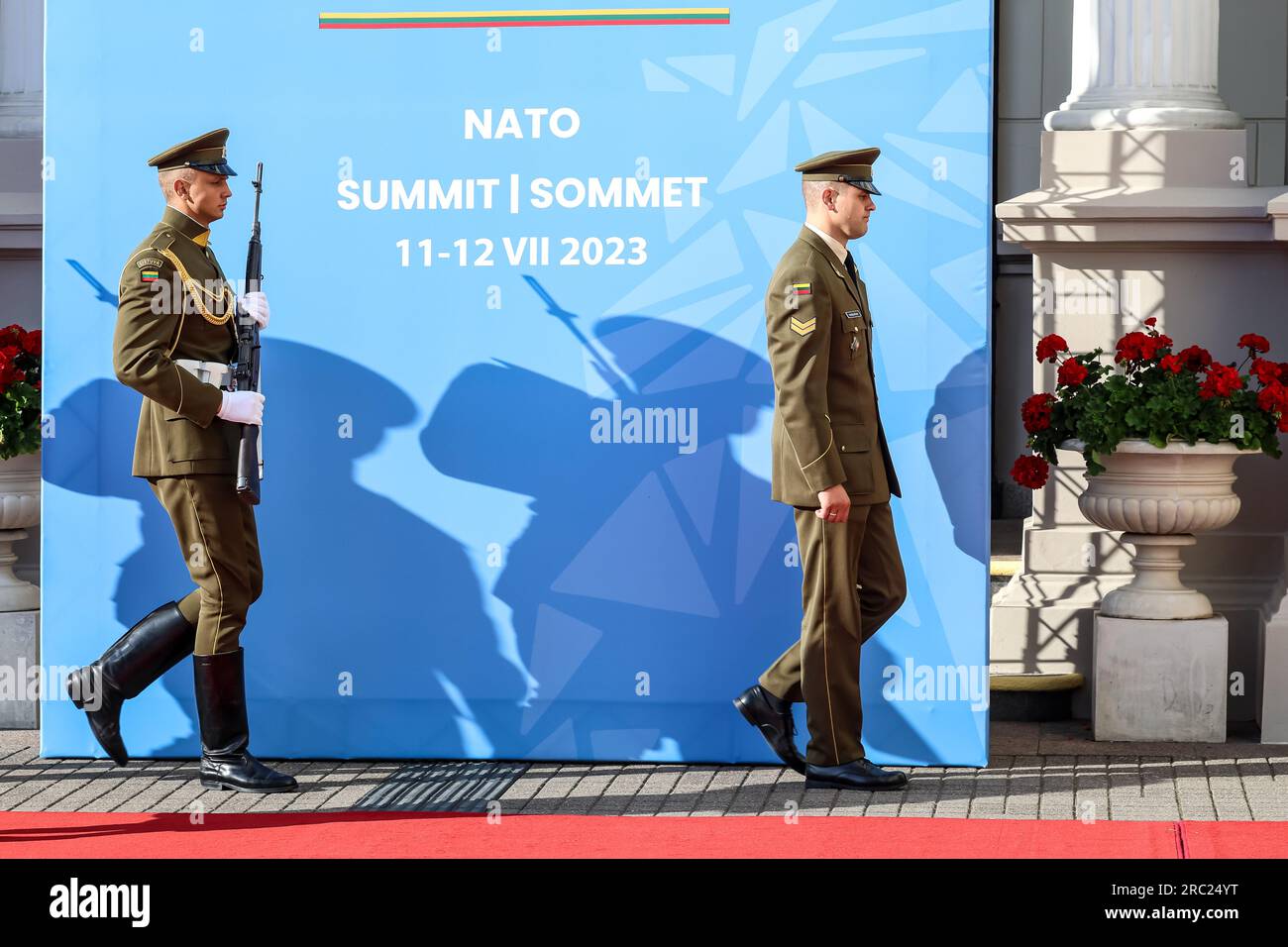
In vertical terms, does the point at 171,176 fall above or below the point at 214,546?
above

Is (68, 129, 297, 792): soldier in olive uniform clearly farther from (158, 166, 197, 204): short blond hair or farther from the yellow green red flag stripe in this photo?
the yellow green red flag stripe

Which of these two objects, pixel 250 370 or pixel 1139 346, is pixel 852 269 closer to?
pixel 1139 346

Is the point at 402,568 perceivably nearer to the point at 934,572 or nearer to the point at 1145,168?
the point at 934,572

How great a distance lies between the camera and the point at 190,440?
571 centimetres

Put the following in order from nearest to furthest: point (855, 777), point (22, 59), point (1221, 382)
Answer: point (855, 777)
point (1221, 382)
point (22, 59)

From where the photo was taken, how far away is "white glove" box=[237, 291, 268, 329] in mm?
5844

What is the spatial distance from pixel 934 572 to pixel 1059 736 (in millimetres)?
1191

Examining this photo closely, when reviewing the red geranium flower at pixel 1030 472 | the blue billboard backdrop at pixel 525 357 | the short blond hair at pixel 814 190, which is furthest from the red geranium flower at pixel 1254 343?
the short blond hair at pixel 814 190

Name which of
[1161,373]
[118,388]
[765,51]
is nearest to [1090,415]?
[1161,373]

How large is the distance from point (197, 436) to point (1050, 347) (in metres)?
2.99

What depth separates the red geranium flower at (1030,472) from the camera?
6.86 meters

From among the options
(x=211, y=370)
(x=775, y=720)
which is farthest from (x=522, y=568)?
(x=211, y=370)

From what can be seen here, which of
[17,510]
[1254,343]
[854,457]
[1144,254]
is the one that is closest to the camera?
[854,457]

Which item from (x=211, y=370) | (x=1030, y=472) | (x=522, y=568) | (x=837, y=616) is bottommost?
(x=837, y=616)
